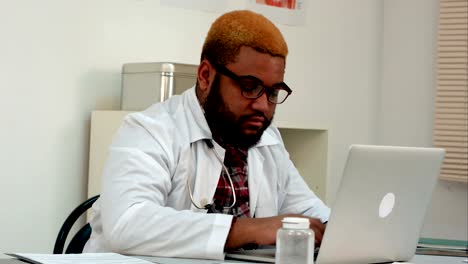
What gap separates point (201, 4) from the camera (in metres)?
3.56

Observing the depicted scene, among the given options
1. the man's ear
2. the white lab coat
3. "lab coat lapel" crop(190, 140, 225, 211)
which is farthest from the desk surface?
the man's ear

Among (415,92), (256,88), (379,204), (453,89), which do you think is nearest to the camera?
(379,204)

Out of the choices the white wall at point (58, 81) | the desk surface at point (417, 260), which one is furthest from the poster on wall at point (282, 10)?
the desk surface at point (417, 260)

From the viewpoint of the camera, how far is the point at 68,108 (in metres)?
3.08

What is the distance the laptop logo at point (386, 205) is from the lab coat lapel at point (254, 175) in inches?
19.0

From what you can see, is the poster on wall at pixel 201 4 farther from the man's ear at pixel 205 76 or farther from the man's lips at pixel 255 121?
the man's lips at pixel 255 121

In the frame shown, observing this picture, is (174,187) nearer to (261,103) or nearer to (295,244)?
(261,103)

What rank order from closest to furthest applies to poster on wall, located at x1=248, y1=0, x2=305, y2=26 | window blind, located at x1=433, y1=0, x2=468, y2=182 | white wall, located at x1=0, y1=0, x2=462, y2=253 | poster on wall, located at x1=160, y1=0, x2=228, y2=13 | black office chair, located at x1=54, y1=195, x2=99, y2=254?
black office chair, located at x1=54, y1=195, x2=99, y2=254 → white wall, located at x1=0, y1=0, x2=462, y2=253 → poster on wall, located at x1=160, y1=0, x2=228, y2=13 → poster on wall, located at x1=248, y1=0, x2=305, y2=26 → window blind, located at x1=433, y1=0, x2=468, y2=182

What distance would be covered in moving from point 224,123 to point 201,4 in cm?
160

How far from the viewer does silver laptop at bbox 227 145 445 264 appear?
160cm

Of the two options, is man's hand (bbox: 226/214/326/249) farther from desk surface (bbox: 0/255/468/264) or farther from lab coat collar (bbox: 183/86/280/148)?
lab coat collar (bbox: 183/86/280/148)

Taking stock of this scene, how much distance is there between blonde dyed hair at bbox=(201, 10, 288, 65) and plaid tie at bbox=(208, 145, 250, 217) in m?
0.25

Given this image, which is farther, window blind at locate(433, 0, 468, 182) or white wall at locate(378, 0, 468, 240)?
white wall at locate(378, 0, 468, 240)

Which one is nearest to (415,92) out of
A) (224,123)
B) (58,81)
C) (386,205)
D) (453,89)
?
(453,89)
